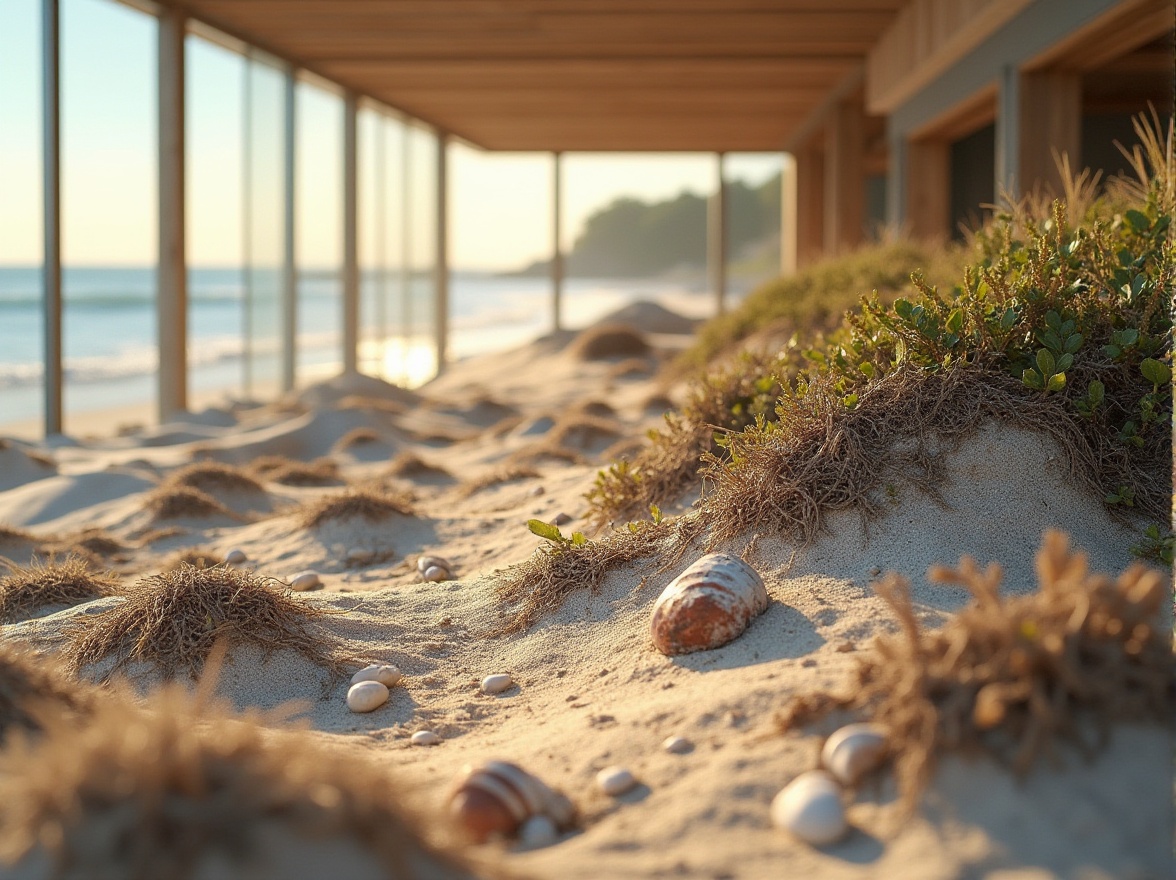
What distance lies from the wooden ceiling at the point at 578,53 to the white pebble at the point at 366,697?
6763 millimetres

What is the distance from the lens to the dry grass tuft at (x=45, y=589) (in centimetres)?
336

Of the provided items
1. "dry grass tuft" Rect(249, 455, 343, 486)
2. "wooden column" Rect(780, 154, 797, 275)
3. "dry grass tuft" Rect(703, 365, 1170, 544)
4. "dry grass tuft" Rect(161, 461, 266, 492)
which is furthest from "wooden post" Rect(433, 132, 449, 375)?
"dry grass tuft" Rect(703, 365, 1170, 544)

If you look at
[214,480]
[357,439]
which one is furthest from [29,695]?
[357,439]

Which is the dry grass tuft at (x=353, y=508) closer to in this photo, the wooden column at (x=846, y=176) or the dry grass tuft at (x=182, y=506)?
the dry grass tuft at (x=182, y=506)

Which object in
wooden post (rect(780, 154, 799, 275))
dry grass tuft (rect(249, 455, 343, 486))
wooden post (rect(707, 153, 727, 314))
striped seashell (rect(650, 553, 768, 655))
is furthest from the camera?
wooden post (rect(707, 153, 727, 314))

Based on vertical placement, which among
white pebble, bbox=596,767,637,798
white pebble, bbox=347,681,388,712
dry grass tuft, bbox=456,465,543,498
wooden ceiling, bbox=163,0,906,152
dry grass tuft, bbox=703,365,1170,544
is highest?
wooden ceiling, bbox=163,0,906,152

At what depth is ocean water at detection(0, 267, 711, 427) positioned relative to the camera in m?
10.4

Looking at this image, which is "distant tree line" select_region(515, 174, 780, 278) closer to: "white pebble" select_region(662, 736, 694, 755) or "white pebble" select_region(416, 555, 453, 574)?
"white pebble" select_region(416, 555, 453, 574)

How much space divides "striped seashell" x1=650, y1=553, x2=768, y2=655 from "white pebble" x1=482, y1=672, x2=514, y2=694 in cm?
39

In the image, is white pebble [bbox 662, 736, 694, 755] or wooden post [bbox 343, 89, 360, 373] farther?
wooden post [bbox 343, 89, 360, 373]

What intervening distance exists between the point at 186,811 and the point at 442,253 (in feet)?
49.0

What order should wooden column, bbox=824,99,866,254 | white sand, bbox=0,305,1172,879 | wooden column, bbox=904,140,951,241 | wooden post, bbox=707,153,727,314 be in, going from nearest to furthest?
white sand, bbox=0,305,1172,879, wooden column, bbox=904,140,951,241, wooden column, bbox=824,99,866,254, wooden post, bbox=707,153,727,314

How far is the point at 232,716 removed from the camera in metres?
2.54

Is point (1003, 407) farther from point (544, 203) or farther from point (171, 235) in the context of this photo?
point (544, 203)
